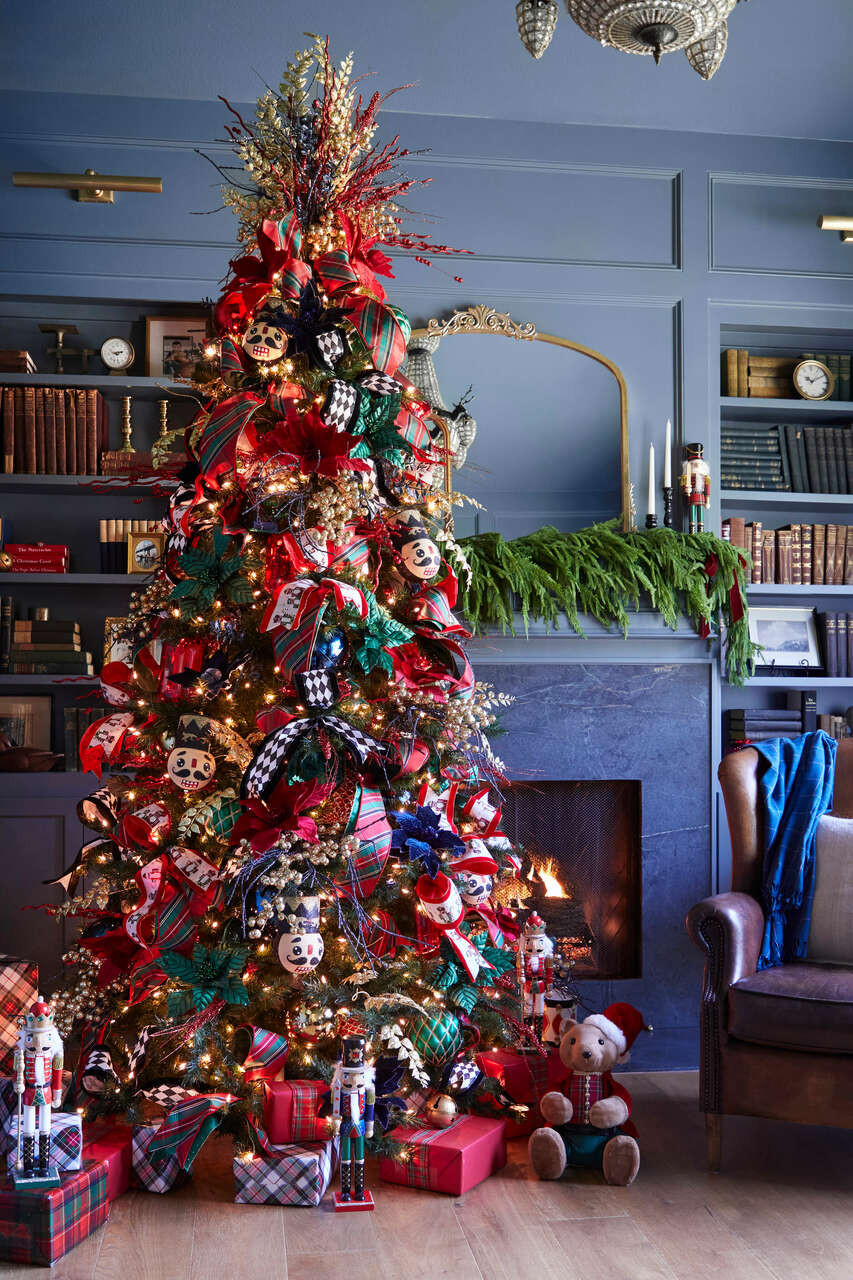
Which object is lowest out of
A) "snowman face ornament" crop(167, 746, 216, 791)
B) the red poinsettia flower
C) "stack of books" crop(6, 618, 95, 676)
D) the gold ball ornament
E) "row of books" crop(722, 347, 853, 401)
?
the gold ball ornament

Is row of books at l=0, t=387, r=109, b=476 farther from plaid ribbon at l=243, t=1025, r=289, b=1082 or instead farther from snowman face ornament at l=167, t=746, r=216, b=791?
plaid ribbon at l=243, t=1025, r=289, b=1082

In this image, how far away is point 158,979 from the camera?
2.48m

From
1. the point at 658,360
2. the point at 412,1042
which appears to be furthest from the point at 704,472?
the point at 412,1042

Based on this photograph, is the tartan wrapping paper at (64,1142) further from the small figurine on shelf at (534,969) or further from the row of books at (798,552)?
the row of books at (798,552)

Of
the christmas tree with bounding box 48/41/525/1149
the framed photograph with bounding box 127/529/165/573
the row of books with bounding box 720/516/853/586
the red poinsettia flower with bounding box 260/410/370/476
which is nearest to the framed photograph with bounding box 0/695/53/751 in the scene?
the framed photograph with bounding box 127/529/165/573

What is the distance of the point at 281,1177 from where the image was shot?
2.31 meters

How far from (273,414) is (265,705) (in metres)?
0.65

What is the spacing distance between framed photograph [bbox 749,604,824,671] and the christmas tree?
1.62m

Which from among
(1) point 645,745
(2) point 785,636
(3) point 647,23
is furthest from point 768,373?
(3) point 647,23

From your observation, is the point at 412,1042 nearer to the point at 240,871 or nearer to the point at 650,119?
the point at 240,871

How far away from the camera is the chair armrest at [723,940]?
99.6 inches

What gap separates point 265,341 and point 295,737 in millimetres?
874

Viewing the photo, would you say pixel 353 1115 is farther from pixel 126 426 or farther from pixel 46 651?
pixel 126 426

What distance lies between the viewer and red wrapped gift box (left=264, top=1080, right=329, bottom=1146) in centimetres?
236
